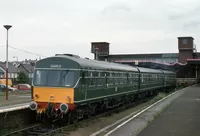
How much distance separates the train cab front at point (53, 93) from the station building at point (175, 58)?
156ft

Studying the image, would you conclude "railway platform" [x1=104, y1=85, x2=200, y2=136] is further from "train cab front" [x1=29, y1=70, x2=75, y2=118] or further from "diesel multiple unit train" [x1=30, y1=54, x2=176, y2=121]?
"train cab front" [x1=29, y1=70, x2=75, y2=118]

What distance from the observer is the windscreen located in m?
14.1

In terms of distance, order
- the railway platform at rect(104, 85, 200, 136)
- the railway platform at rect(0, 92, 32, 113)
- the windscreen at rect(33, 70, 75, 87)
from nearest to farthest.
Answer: the railway platform at rect(104, 85, 200, 136) < the windscreen at rect(33, 70, 75, 87) < the railway platform at rect(0, 92, 32, 113)

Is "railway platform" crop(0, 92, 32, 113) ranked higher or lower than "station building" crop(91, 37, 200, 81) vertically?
lower

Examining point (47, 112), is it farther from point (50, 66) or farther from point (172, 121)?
point (172, 121)

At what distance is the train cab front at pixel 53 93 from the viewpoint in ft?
45.4

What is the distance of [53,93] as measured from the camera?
46.4 ft

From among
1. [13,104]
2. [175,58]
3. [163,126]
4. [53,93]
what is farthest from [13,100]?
[175,58]

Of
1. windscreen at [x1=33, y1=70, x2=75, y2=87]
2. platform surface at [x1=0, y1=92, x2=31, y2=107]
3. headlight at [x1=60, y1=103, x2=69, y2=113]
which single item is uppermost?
windscreen at [x1=33, y1=70, x2=75, y2=87]

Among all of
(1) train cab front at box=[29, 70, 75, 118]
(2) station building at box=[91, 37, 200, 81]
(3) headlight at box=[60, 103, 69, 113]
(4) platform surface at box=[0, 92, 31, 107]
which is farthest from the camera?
(2) station building at box=[91, 37, 200, 81]

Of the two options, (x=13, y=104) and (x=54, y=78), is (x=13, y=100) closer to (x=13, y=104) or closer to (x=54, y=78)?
(x=13, y=104)

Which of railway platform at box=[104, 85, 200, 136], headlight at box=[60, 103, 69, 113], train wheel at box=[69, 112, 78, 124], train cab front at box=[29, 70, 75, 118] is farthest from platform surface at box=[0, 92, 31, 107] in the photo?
railway platform at box=[104, 85, 200, 136]

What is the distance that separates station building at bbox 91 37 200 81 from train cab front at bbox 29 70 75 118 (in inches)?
1876

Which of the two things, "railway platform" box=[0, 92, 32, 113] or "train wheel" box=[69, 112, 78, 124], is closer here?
"train wheel" box=[69, 112, 78, 124]
